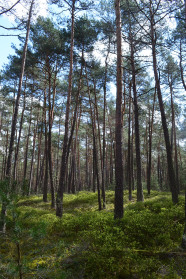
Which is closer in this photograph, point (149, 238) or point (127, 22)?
point (149, 238)

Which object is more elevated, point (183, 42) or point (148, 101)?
point (183, 42)

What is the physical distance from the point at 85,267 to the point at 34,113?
1577 centimetres

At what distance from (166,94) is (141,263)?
47.3ft

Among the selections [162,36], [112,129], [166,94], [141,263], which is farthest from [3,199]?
[112,129]

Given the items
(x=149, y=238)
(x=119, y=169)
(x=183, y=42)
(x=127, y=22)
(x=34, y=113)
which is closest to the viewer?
(x=149, y=238)

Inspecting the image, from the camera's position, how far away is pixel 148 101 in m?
18.1

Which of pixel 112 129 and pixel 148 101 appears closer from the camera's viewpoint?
pixel 148 101

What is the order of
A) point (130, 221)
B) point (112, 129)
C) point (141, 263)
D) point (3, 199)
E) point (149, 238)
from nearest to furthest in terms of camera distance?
point (3, 199)
point (141, 263)
point (149, 238)
point (130, 221)
point (112, 129)

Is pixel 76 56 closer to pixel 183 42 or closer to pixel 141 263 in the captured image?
pixel 183 42

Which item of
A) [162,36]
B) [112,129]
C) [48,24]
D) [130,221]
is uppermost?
[48,24]

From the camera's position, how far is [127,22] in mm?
10938

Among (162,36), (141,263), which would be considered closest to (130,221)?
(141,263)

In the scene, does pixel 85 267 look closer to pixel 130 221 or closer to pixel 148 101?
pixel 130 221

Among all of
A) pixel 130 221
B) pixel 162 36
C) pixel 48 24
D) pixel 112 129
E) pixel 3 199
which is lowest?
pixel 130 221
